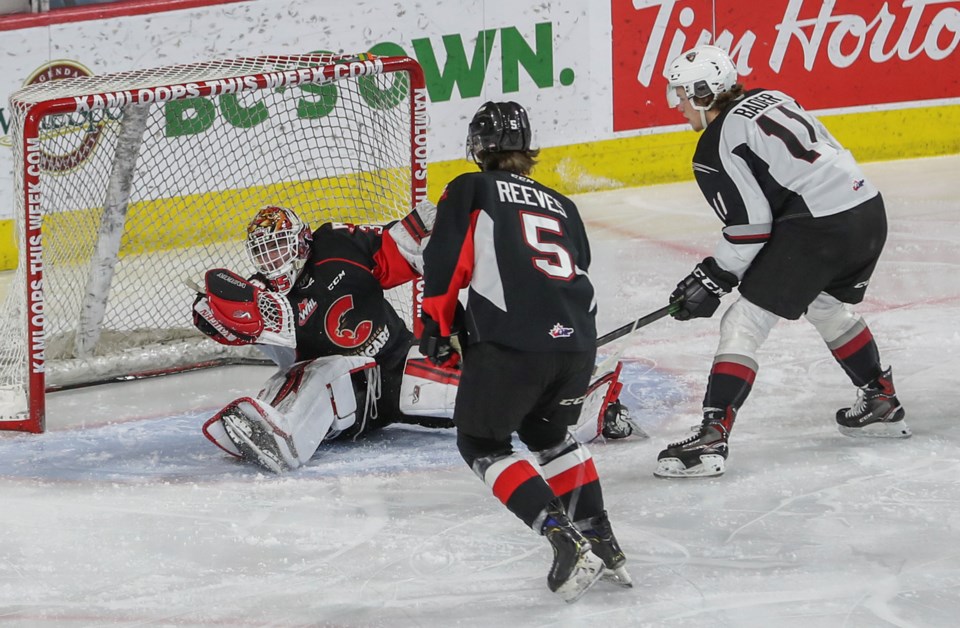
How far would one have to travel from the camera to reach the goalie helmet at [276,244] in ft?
12.3

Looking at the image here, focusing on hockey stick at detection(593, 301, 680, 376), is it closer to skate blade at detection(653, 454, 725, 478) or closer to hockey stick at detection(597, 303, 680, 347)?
hockey stick at detection(597, 303, 680, 347)

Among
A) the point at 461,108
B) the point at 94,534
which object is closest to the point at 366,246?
the point at 94,534

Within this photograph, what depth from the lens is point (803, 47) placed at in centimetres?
712

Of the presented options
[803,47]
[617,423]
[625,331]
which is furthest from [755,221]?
[803,47]

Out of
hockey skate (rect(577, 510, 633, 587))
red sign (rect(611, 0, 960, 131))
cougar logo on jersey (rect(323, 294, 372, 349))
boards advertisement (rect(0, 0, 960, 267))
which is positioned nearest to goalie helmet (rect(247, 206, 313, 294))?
cougar logo on jersey (rect(323, 294, 372, 349))

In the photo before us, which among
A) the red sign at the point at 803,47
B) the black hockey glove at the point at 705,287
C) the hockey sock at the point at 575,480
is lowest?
the hockey sock at the point at 575,480

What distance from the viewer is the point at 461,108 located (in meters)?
6.57

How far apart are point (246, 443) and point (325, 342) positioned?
367mm

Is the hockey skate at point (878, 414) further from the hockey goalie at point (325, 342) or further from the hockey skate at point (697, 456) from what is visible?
the hockey goalie at point (325, 342)

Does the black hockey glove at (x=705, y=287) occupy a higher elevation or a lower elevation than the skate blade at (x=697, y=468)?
higher

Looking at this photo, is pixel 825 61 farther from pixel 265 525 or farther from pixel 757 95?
pixel 265 525

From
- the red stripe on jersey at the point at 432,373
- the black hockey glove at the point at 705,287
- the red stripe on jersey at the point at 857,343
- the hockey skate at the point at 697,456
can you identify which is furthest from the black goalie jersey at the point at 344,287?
the red stripe on jersey at the point at 857,343

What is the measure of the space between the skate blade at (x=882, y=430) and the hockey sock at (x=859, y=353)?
0.12 meters

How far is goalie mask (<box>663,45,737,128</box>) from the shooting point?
3635 millimetres
